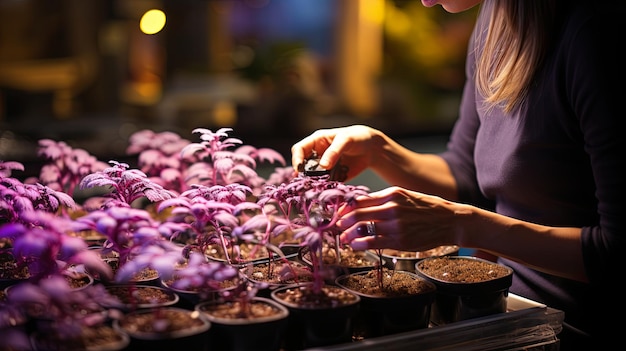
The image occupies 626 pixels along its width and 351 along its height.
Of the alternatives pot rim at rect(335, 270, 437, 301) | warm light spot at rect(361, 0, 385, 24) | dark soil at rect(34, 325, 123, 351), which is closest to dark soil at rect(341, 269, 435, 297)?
pot rim at rect(335, 270, 437, 301)

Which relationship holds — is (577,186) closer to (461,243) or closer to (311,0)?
(461,243)

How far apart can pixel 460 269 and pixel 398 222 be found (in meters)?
0.24

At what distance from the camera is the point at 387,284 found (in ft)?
4.44

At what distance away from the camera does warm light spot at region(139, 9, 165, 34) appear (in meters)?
3.97

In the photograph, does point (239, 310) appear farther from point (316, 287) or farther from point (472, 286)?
point (472, 286)

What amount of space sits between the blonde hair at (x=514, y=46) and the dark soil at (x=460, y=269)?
367 mm

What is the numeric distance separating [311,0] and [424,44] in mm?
800

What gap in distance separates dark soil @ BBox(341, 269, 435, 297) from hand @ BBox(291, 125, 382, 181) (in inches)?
10.9

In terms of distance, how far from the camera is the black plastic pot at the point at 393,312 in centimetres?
125

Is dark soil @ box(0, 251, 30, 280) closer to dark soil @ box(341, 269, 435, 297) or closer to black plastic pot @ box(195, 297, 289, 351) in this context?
black plastic pot @ box(195, 297, 289, 351)

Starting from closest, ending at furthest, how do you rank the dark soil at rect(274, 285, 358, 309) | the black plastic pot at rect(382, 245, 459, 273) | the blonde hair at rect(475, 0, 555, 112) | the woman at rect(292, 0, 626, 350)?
the dark soil at rect(274, 285, 358, 309) < the woman at rect(292, 0, 626, 350) < the blonde hair at rect(475, 0, 555, 112) < the black plastic pot at rect(382, 245, 459, 273)

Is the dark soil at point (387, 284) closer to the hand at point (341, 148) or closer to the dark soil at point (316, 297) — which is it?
the dark soil at point (316, 297)

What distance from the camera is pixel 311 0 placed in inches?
178

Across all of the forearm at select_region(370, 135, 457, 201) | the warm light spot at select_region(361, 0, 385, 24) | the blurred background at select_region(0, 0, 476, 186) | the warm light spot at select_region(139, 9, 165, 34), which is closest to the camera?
the forearm at select_region(370, 135, 457, 201)
